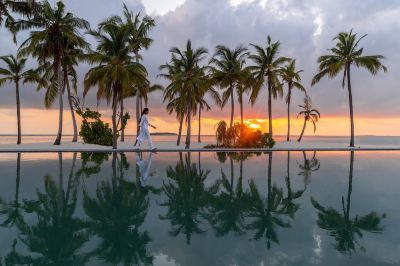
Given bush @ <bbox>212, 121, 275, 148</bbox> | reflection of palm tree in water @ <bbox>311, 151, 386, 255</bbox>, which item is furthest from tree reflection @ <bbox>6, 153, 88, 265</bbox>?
bush @ <bbox>212, 121, 275, 148</bbox>

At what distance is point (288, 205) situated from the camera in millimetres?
7234

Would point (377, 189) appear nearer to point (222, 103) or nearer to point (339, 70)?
point (339, 70)

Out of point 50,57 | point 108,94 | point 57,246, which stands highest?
point 50,57

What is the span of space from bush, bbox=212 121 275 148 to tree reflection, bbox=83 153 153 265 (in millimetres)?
19781

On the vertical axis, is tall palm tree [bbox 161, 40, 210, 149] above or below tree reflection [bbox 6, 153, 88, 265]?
above

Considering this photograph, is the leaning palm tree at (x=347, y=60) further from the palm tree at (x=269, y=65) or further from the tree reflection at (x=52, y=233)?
the tree reflection at (x=52, y=233)

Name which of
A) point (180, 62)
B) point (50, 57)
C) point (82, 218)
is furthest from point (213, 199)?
point (50, 57)

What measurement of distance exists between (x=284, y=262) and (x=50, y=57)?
3008 centimetres

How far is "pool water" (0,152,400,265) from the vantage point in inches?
170

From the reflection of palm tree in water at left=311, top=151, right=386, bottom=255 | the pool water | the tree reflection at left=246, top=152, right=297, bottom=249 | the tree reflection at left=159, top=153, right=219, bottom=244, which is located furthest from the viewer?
the tree reflection at left=159, top=153, right=219, bottom=244

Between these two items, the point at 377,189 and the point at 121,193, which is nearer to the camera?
the point at 121,193

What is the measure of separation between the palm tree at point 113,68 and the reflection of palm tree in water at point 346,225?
2036cm

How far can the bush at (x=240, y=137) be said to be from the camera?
93.8 ft

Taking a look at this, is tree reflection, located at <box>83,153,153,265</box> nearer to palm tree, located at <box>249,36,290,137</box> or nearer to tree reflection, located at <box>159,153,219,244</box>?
tree reflection, located at <box>159,153,219,244</box>
